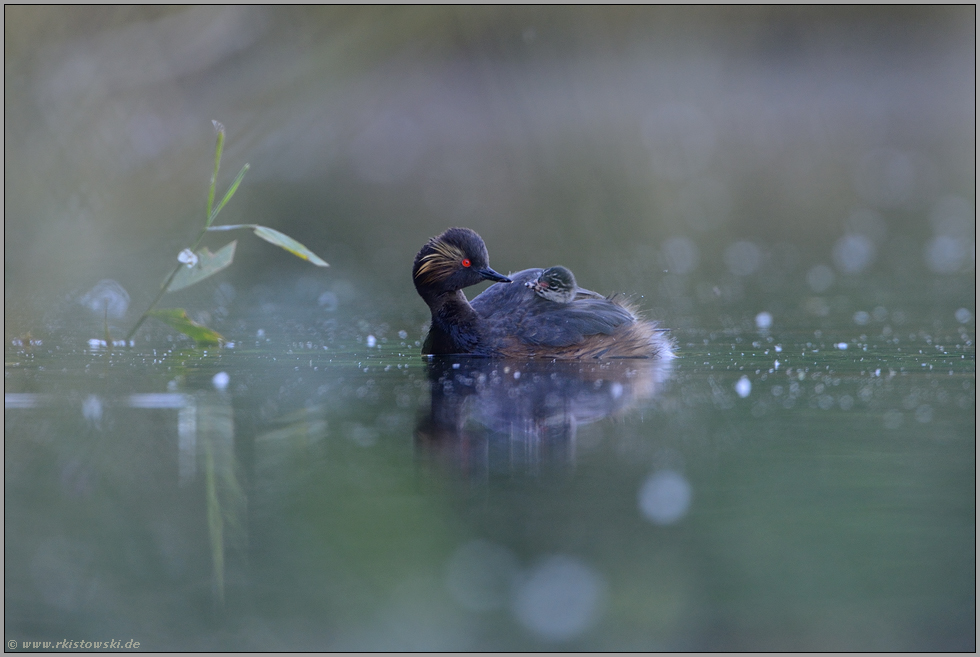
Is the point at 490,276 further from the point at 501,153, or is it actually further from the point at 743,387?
the point at 501,153

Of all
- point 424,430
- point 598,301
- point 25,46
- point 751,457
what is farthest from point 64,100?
point 751,457

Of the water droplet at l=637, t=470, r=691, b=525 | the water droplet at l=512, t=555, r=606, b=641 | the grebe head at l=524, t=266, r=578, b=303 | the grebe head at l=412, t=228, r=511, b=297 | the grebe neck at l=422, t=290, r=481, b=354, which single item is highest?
the grebe head at l=412, t=228, r=511, b=297

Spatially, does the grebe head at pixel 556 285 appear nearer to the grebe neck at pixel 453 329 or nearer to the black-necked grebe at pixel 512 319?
the black-necked grebe at pixel 512 319

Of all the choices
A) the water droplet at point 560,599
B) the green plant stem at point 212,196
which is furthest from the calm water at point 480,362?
the green plant stem at point 212,196

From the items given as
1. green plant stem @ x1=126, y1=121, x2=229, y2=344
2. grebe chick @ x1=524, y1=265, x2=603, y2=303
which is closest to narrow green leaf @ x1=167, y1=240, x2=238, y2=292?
green plant stem @ x1=126, y1=121, x2=229, y2=344

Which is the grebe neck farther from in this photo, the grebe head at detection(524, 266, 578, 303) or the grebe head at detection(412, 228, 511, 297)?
the grebe head at detection(524, 266, 578, 303)

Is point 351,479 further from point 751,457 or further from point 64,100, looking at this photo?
point 64,100
